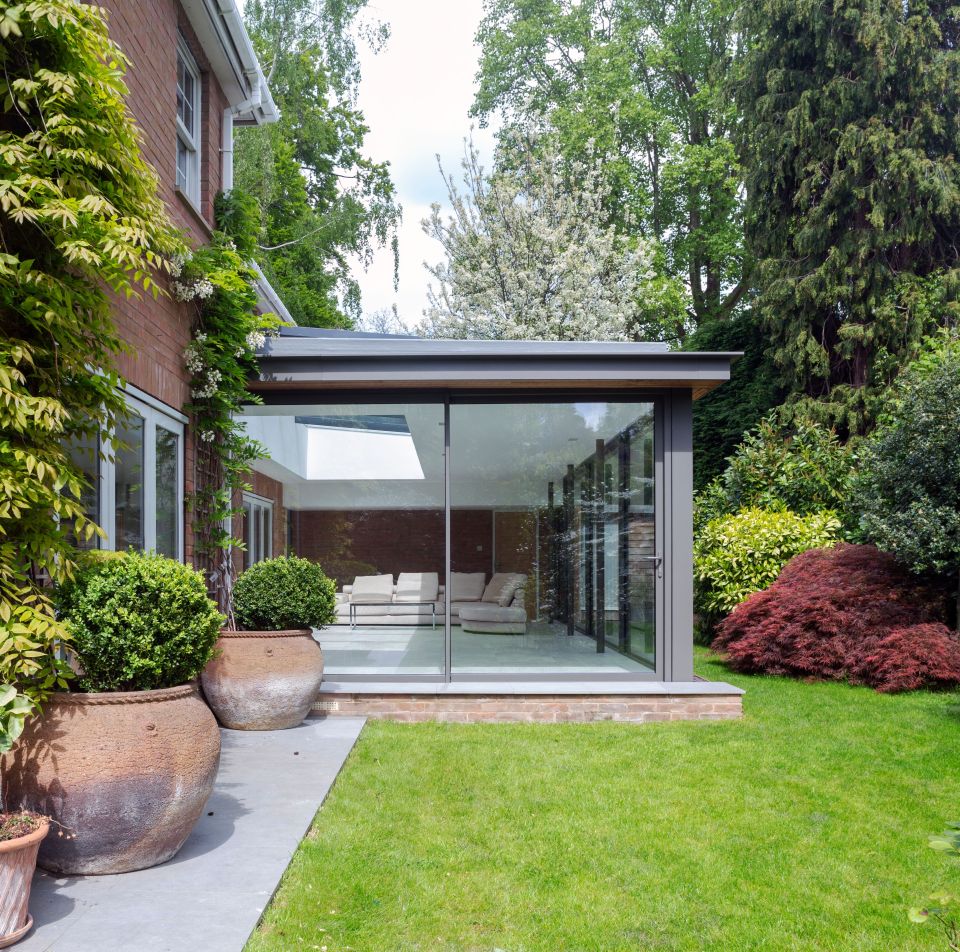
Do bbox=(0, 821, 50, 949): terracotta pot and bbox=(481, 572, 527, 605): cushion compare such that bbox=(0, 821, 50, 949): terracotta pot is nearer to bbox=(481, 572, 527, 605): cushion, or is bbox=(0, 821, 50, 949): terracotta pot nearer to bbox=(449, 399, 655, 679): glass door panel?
bbox=(449, 399, 655, 679): glass door panel

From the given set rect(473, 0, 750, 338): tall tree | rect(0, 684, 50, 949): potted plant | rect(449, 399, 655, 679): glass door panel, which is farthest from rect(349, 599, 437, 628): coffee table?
rect(473, 0, 750, 338): tall tree

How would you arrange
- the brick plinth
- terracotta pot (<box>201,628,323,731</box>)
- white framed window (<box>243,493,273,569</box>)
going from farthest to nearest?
white framed window (<box>243,493,273,569</box>) < the brick plinth < terracotta pot (<box>201,628,323,731</box>)

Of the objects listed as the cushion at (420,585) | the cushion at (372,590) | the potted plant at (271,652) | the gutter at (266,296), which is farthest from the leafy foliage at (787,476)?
the potted plant at (271,652)

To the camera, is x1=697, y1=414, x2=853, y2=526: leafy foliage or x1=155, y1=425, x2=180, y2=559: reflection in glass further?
x1=697, y1=414, x2=853, y2=526: leafy foliage

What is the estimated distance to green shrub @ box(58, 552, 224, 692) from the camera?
3838 mm

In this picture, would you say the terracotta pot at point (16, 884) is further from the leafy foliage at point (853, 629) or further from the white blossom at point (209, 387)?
the leafy foliage at point (853, 629)

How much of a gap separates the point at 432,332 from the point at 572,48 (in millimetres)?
10184

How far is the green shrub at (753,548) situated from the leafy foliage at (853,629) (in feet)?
3.80

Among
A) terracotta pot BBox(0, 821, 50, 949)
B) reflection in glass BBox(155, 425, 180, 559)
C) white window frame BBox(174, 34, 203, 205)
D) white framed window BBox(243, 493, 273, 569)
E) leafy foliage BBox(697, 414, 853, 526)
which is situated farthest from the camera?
leafy foliage BBox(697, 414, 853, 526)

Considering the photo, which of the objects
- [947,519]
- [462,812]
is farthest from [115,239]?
[947,519]

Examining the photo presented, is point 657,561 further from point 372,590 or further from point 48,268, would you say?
point 48,268

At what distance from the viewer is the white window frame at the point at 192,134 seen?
24.4ft

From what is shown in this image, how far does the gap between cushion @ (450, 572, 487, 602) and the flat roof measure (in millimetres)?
1672

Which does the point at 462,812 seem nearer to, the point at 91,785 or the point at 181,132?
the point at 91,785
